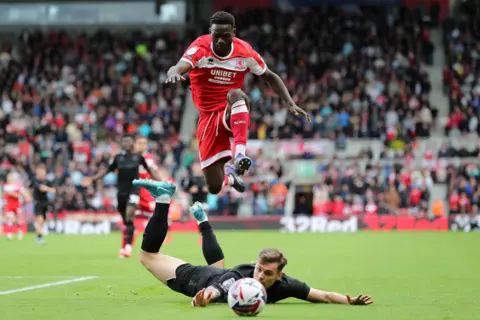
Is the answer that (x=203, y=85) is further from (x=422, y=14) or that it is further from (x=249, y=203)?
(x=422, y=14)

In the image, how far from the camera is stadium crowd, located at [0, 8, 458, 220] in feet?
104

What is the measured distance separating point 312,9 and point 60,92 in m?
11.7

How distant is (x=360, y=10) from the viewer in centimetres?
4122

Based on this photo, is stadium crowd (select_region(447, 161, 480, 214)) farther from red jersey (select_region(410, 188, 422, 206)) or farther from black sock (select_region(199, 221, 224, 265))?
black sock (select_region(199, 221, 224, 265))

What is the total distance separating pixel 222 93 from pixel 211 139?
0.66 meters

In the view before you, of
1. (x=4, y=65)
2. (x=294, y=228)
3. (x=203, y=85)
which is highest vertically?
(x=4, y=65)

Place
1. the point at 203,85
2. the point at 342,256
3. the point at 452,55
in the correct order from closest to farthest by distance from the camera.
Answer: the point at 203,85, the point at 342,256, the point at 452,55

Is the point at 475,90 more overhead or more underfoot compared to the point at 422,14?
more underfoot

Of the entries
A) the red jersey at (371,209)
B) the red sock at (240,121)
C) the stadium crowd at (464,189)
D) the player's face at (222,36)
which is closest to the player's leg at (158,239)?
the red sock at (240,121)

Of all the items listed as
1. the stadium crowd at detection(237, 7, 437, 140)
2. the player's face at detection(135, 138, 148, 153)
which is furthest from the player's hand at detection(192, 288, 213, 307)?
the stadium crowd at detection(237, 7, 437, 140)

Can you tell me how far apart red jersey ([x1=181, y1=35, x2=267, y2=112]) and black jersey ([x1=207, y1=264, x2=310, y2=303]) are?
359cm

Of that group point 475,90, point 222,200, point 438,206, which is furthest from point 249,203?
point 475,90

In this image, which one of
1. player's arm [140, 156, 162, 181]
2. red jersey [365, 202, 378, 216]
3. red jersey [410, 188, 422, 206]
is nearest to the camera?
player's arm [140, 156, 162, 181]

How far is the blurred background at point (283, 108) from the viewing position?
31.2 m
